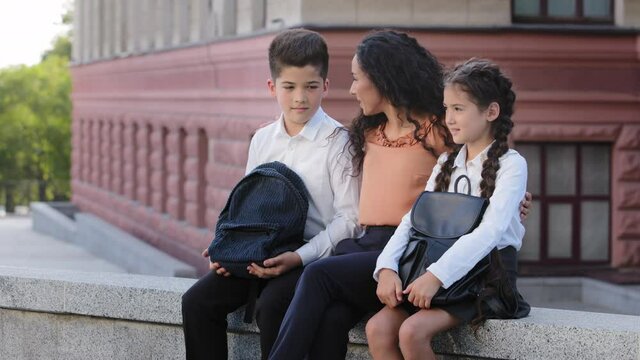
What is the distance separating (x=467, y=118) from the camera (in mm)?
7430

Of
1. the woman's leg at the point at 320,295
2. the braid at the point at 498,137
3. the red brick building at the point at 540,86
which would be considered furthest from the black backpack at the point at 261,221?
the red brick building at the point at 540,86

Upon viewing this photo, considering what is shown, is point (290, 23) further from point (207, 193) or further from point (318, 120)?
point (318, 120)

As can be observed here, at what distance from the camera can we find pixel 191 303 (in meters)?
8.02

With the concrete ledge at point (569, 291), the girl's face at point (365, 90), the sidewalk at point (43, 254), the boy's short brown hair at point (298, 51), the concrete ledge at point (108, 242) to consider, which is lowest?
the sidewalk at point (43, 254)

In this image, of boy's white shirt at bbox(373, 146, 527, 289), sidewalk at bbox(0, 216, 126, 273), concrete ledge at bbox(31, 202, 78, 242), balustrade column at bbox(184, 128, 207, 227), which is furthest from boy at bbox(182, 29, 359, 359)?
concrete ledge at bbox(31, 202, 78, 242)

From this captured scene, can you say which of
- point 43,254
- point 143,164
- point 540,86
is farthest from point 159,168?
point 540,86

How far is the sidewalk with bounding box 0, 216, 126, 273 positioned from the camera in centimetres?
3512

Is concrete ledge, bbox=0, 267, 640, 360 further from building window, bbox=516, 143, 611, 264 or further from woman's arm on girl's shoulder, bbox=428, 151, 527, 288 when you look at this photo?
building window, bbox=516, 143, 611, 264

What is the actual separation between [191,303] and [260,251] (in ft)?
1.49

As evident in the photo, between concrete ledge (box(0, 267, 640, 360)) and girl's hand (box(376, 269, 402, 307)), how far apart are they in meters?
0.42

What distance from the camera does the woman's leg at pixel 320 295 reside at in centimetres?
727

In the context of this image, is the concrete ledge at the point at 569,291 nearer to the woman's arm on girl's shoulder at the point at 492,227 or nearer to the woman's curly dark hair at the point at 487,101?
the woman's curly dark hair at the point at 487,101

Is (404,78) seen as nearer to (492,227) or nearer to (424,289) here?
(492,227)

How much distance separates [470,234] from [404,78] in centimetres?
105
